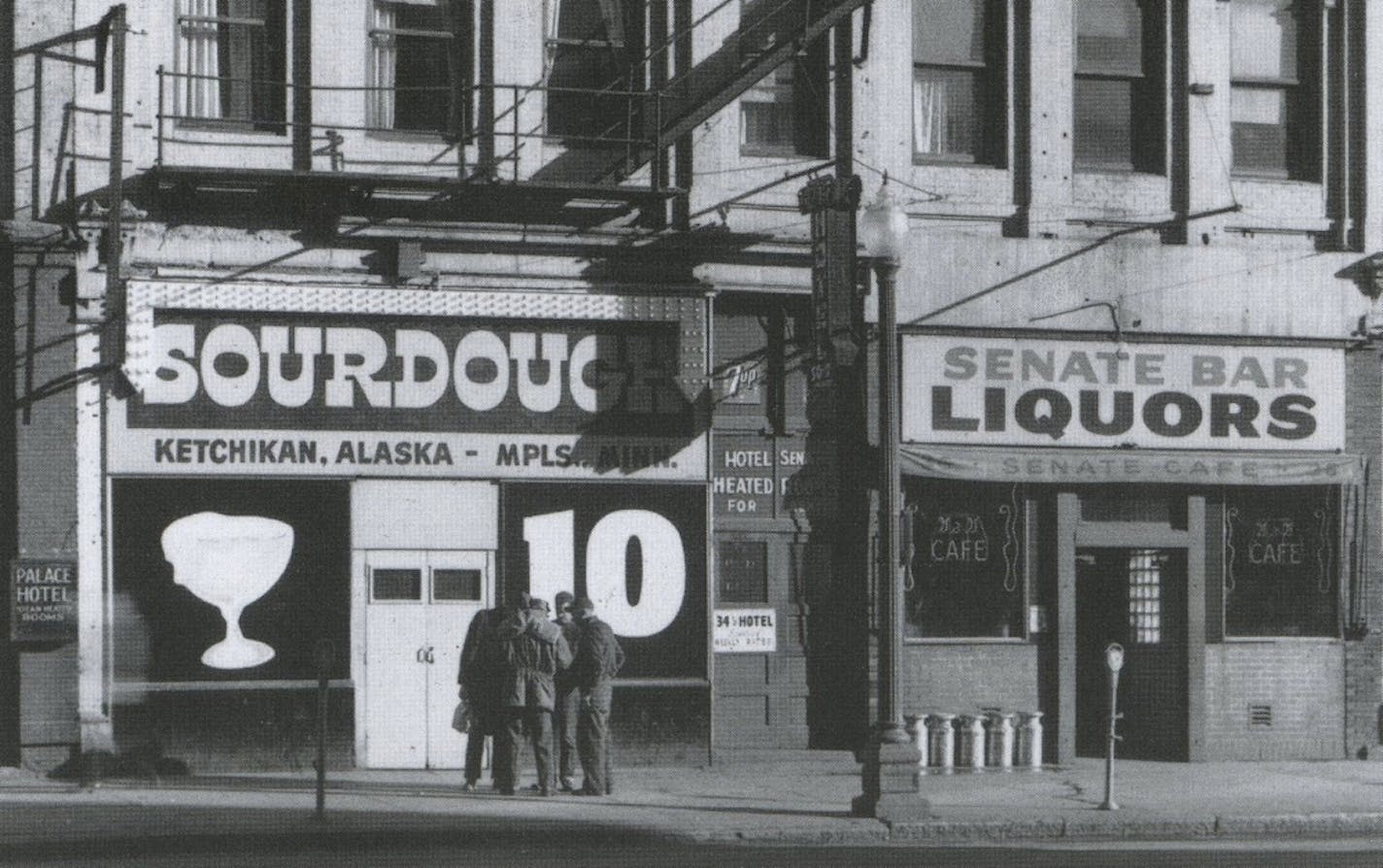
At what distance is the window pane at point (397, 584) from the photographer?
65.9ft

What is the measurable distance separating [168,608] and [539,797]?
13.6 feet

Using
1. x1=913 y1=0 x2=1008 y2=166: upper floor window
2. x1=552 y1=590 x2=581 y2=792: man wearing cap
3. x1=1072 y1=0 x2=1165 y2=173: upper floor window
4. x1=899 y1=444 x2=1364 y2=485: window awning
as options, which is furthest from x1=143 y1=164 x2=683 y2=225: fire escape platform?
x1=1072 y1=0 x2=1165 y2=173: upper floor window

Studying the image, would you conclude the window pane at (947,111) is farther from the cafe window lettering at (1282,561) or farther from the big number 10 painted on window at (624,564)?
the big number 10 painted on window at (624,564)

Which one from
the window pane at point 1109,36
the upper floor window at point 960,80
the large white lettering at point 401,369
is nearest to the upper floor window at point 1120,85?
the window pane at point 1109,36

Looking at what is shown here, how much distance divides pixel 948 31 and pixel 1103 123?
6.50 feet

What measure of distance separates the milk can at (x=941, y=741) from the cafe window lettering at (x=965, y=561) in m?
1.00

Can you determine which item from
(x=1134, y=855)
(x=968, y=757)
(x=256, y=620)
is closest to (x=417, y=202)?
(x=256, y=620)

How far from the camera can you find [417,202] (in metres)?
20.1

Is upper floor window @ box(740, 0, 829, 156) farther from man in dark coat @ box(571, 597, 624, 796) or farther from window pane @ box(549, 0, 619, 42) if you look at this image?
man in dark coat @ box(571, 597, 624, 796)

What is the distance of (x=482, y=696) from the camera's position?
18484 millimetres

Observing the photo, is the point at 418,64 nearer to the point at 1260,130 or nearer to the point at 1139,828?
the point at 1260,130

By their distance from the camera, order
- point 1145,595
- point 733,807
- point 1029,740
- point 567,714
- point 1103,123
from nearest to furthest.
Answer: point 733,807 < point 567,714 < point 1029,740 < point 1103,123 < point 1145,595

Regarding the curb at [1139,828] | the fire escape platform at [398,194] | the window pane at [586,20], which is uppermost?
the window pane at [586,20]

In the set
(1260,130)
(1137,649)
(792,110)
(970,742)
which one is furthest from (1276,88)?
(970,742)
